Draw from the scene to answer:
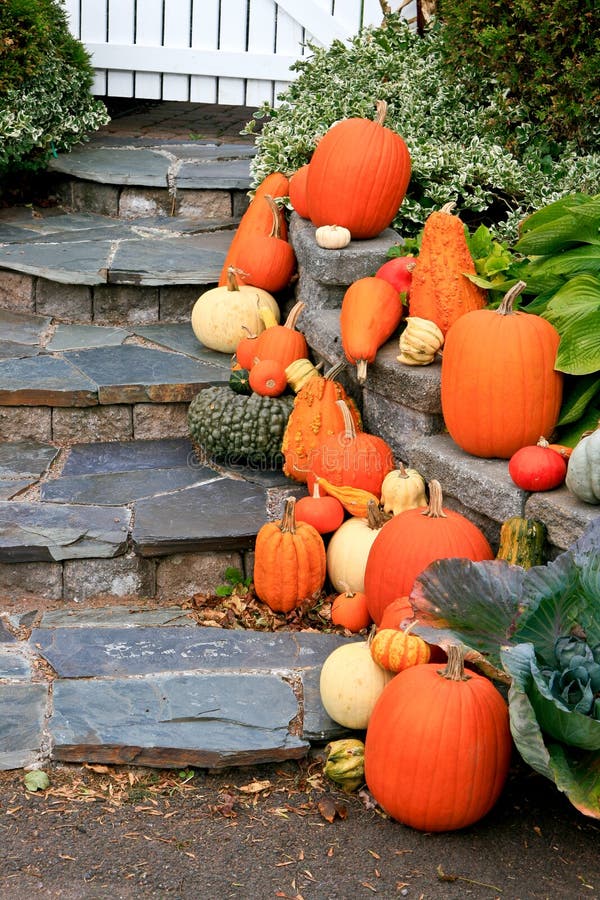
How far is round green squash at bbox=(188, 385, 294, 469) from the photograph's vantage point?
4.13 meters

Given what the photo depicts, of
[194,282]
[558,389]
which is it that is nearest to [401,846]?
[558,389]

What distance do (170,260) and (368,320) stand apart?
1751 millimetres

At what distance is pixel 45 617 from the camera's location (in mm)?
3580

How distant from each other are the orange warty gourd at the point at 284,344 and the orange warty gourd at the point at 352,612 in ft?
4.04

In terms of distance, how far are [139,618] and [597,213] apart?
2.00 metres

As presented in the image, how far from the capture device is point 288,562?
11.6 ft

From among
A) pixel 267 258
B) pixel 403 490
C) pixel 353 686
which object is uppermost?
pixel 267 258

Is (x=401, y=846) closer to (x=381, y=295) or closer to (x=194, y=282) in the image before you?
(x=381, y=295)

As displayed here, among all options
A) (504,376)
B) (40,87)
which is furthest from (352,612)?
(40,87)

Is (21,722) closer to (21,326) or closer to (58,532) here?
(58,532)

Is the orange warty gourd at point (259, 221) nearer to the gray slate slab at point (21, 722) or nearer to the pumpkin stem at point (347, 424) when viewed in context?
the pumpkin stem at point (347, 424)

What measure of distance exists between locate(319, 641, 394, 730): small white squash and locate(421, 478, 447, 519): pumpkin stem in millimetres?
471

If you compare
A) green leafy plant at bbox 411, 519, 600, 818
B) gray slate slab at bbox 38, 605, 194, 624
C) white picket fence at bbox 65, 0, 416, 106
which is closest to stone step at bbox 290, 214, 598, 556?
green leafy plant at bbox 411, 519, 600, 818

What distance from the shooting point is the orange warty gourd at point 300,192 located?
4891 mm
